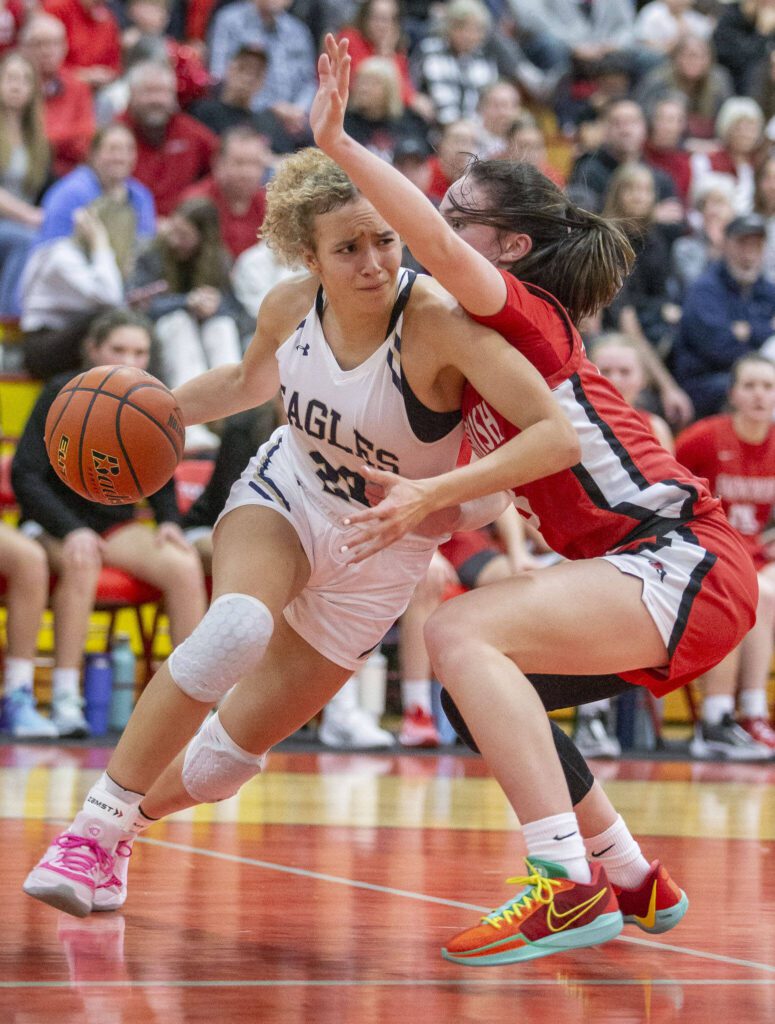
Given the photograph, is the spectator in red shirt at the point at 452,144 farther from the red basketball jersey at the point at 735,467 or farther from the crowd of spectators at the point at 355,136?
the red basketball jersey at the point at 735,467

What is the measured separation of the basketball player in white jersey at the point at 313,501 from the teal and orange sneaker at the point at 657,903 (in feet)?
2.48

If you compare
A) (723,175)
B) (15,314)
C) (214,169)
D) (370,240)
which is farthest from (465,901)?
(723,175)

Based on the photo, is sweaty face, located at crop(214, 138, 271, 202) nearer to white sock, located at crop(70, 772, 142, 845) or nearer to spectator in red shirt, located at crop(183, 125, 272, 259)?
spectator in red shirt, located at crop(183, 125, 272, 259)

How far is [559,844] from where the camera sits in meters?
2.91

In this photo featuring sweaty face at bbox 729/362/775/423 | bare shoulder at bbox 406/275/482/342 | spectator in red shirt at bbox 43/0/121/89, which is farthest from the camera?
spectator in red shirt at bbox 43/0/121/89

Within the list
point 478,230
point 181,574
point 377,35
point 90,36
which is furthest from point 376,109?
point 478,230

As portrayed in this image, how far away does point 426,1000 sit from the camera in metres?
2.69

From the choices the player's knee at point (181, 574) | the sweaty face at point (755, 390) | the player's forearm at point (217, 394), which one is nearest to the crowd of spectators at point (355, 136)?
the sweaty face at point (755, 390)

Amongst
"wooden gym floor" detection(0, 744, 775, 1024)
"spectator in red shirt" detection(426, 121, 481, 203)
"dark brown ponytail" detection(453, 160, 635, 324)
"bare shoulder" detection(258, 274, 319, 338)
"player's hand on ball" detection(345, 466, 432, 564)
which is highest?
"spectator in red shirt" detection(426, 121, 481, 203)

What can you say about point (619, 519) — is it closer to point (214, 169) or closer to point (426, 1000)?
point (426, 1000)

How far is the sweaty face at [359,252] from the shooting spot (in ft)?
10.5

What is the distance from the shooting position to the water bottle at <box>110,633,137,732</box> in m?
7.45

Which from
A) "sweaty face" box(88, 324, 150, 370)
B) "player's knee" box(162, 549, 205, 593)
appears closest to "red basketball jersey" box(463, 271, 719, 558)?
"sweaty face" box(88, 324, 150, 370)

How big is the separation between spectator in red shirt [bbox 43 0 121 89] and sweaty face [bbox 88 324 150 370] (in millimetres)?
4455
